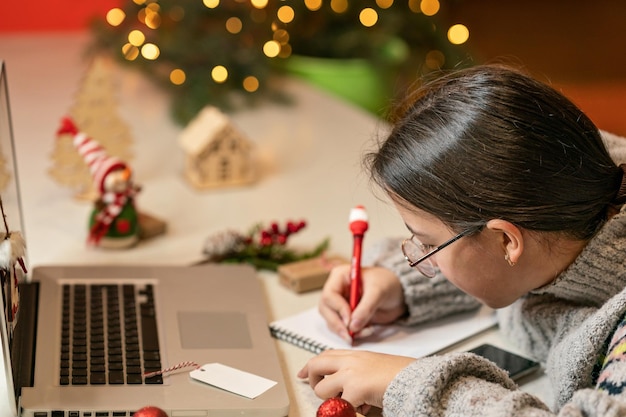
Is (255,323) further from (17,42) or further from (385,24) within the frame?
(17,42)

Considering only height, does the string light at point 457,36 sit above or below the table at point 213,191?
above

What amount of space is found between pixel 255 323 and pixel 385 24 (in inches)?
48.6

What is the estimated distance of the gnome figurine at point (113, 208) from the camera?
4.58 ft

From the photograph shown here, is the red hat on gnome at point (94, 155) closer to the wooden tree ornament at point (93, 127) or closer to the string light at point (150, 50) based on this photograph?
the wooden tree ornament at point (93, 127)

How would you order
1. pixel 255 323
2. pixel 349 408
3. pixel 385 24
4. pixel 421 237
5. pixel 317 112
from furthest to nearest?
pixel 385 24, pixel 317 112, pixel 255 323, pixel 421 237, pixel 349 408

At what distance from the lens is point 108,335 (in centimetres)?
108

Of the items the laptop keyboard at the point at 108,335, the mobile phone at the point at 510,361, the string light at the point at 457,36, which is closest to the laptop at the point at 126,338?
the laptop keyboard at the point at 108,335

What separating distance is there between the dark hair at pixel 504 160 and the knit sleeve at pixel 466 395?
0.48 feet

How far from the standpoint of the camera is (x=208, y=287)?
125cm

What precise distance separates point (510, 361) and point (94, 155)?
71cm

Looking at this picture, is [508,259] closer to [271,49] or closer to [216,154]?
[216,154]

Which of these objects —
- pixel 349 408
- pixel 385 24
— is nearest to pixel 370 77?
pixel 385 24

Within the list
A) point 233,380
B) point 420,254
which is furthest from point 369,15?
point 233,380

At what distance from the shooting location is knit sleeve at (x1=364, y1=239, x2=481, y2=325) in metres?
1.18
